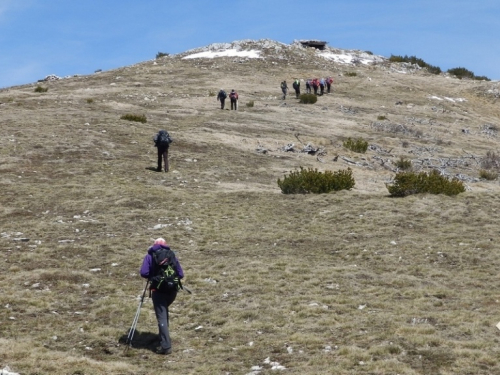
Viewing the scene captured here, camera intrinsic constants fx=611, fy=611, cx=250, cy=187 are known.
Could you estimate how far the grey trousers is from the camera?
34.0 ft

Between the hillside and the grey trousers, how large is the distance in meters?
0.31

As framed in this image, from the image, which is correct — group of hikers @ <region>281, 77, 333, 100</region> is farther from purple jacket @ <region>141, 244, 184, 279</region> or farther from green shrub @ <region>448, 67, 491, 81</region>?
purple jacket @ <region>141, 244, 184, 279</region>

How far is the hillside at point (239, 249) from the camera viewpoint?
33.0 feet

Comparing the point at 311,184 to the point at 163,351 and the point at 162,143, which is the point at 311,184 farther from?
the point at 163,351

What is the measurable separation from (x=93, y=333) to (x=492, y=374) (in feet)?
22.0

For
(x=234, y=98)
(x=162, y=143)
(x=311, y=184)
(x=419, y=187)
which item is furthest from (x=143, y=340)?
(x=234, y=98)

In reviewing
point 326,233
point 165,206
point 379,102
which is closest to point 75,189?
point 165,206

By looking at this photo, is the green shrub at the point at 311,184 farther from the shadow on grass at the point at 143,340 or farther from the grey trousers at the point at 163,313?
the grey trousers at the point at 163,313

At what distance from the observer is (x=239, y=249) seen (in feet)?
56.4

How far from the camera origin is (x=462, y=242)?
16.9m

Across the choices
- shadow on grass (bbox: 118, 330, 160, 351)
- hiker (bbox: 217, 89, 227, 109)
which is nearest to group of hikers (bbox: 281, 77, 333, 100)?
hiker (bbox: 217, 89, 227, 109)

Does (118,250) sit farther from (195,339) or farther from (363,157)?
(363,157)

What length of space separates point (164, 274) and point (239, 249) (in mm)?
6779

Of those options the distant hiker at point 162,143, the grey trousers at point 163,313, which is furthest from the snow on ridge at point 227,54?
the grey trousers at point 163,313
